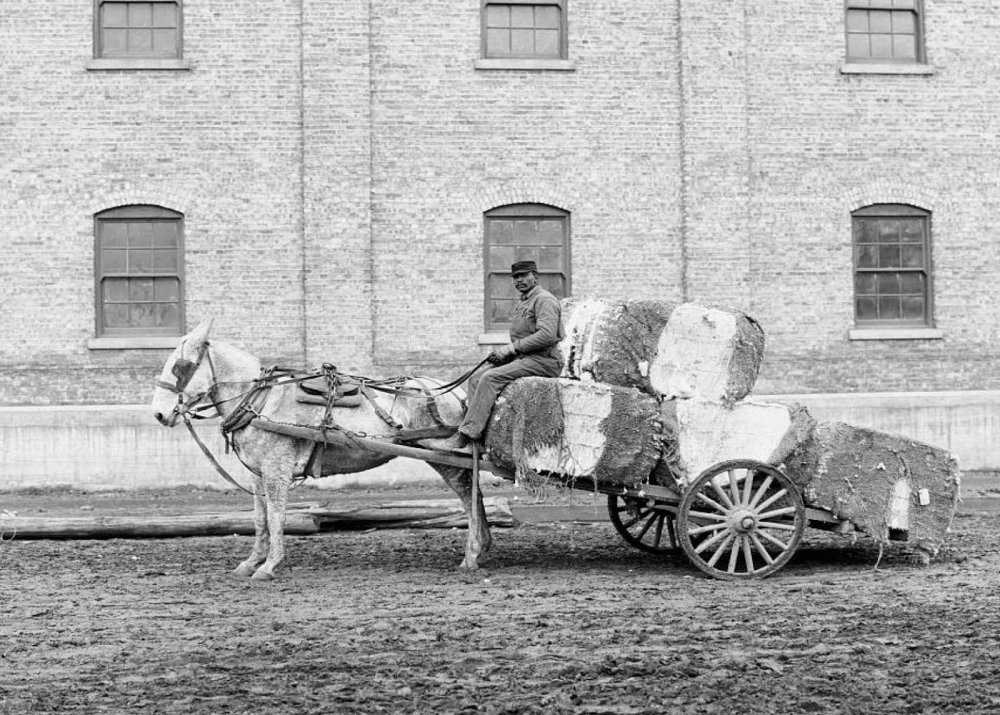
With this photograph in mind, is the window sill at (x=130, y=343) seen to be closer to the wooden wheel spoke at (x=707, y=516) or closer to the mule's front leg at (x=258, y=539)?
the mule's front leg at (x=258, y=539)

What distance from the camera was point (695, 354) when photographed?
33.0 ft

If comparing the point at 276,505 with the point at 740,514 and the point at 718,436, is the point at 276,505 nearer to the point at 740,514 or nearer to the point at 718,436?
the point at 718,436

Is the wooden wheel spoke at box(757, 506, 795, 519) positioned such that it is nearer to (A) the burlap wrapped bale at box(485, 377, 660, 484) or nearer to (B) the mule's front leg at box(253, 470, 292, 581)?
(A) the burlap wrapped bale at box(485, 377, 660, 484)

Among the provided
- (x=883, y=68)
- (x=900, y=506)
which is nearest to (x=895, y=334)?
(x=883, y=68)

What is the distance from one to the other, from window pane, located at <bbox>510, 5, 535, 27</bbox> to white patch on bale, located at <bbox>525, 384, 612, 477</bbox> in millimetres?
10428

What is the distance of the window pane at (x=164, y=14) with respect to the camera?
18.5 m

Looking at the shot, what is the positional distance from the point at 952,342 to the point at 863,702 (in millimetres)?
14383

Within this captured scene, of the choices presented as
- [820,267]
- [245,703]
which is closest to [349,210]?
[820,267]

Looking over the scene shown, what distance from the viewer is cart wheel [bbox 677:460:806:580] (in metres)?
9.84

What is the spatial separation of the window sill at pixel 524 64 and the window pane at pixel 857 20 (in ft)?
14.4

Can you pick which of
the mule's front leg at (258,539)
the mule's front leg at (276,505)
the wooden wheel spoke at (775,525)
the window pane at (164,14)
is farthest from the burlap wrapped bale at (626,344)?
the window pane at (164,14)

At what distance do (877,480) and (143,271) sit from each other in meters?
11.8

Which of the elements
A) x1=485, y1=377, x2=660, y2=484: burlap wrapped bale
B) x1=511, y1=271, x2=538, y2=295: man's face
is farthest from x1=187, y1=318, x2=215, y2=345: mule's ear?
x1=485, y1=377, x2=660, y2=484: burlap wrapped bale

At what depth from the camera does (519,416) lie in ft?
32.6
